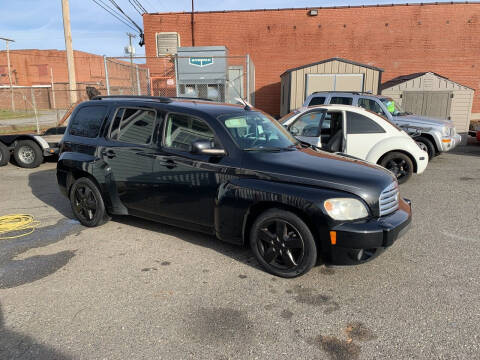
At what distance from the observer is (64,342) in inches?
99.7

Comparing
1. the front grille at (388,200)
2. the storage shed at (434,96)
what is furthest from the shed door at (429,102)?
the front grille at (388,200)

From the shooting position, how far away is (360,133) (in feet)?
22.3

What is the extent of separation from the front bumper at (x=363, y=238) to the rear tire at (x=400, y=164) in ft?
13.1

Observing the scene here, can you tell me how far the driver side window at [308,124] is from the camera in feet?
22.3

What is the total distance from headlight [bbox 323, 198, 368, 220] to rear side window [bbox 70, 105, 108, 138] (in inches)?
127

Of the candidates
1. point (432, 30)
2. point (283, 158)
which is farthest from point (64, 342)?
point (432, 30)

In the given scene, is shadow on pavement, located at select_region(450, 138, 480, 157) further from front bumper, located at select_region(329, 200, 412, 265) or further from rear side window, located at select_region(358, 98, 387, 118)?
front bumper, located at select_region(329, 200, 412, 265)

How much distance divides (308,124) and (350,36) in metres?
14.5

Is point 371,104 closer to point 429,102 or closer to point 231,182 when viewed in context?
point 429,102

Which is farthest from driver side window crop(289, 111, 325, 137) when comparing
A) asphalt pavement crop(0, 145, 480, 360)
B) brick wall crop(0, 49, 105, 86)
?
brick wall crop(0, 49, 105, 86)

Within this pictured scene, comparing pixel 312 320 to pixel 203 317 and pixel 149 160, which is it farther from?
pixel 149 160

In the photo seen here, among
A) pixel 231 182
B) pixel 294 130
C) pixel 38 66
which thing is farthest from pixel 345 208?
pixel 38 66

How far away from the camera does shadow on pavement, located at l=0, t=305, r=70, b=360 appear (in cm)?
238

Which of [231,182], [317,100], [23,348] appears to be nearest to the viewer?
[23,348]
